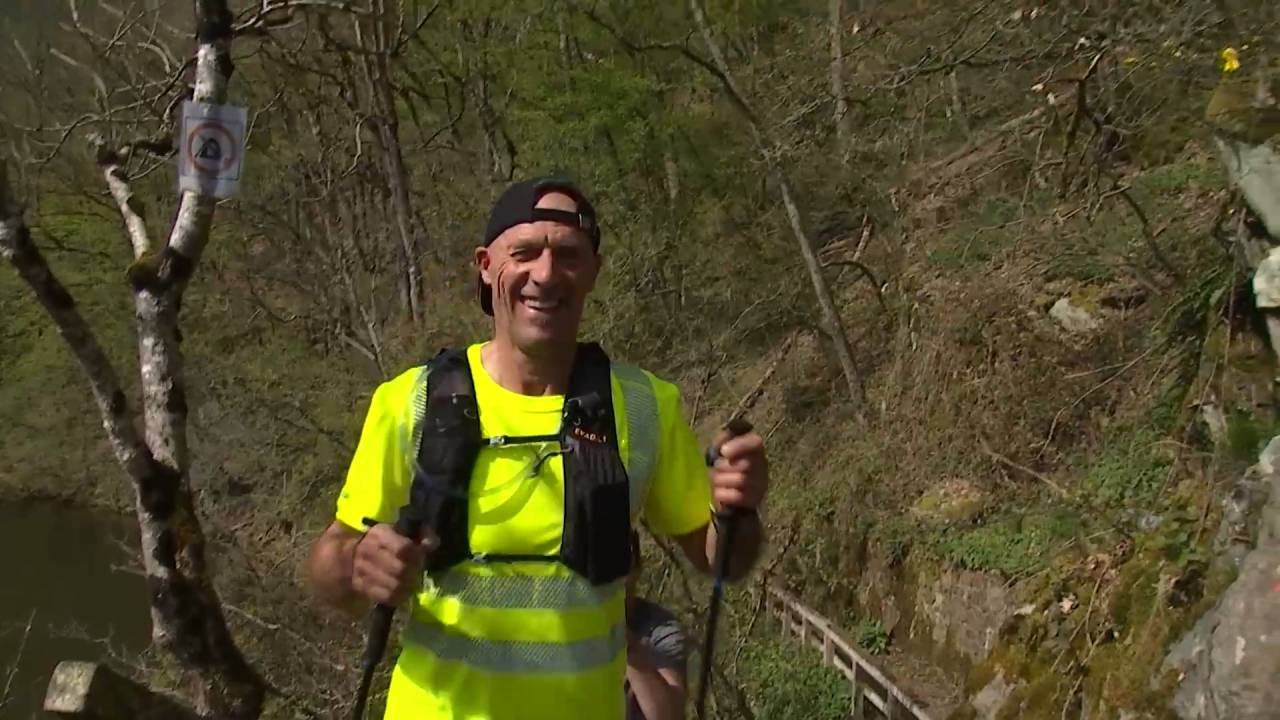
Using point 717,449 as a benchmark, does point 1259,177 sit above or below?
above

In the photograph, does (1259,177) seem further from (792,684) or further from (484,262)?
(792,684)

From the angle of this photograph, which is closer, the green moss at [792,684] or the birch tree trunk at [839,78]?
the green moss at [792,684]

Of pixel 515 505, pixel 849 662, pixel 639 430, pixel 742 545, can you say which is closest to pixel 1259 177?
pixel 742 545

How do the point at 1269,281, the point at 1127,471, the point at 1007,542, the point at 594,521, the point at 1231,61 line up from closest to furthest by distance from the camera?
the point at 594,521, the point at 1269,281, the point at 1231,61, the point at 1127,471, the point at 1007,542

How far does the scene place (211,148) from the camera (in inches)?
149

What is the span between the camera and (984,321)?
10.2 meters

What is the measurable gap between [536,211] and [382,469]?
52 centimetres

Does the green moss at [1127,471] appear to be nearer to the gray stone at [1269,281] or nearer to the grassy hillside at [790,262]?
the grassy hillside at [790,262]

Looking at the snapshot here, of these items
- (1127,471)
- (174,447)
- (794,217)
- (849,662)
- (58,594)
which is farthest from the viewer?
(58,594)

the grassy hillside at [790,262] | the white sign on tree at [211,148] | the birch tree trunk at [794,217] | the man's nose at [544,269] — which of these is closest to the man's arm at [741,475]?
the man's nose at [544,269]

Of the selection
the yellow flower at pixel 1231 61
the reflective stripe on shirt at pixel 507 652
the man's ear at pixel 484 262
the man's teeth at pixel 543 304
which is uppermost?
the yellow flower at pixel 1231 61

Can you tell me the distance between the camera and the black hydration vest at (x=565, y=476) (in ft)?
5.58

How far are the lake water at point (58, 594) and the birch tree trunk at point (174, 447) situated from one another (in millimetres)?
6575

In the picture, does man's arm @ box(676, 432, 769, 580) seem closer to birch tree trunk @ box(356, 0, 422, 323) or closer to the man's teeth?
the man's teeth
